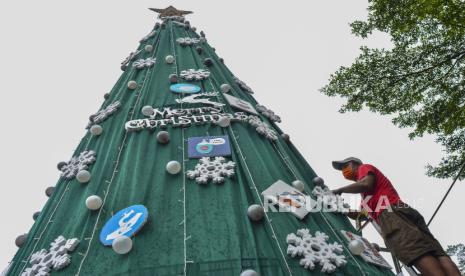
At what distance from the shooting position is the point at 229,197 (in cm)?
368

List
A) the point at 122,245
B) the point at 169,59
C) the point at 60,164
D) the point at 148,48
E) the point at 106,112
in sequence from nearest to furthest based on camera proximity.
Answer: the point at 122,245 < the point at 60,164 < the point at 106,112 < the point at 169,59 < the point at 148,48

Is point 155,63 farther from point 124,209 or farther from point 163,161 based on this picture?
point 124,209

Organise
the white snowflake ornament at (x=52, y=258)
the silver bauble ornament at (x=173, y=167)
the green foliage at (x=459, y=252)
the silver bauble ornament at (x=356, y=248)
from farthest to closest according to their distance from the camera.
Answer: the green foliage at (x=459, y=252)
the silver bauble ornament at (x=173, y=167)
the silver bauble ornament at (x=356, y=248)
the white snowflake ornament at (x=52, y=258)

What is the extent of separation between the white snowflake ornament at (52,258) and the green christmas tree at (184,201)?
0.01 meters

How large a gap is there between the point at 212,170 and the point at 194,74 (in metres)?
2.42

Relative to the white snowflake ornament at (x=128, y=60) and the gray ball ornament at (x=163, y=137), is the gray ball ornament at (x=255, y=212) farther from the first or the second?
the white snowflake ornament at (x=128, y=60)

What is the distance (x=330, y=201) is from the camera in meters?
4.38

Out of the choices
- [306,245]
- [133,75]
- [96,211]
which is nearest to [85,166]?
[96,211]

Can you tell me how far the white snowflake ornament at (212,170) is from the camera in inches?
151

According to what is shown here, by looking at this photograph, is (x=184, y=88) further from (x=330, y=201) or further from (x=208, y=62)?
(x=330, y=201)

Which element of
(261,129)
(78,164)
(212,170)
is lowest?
(212,170)

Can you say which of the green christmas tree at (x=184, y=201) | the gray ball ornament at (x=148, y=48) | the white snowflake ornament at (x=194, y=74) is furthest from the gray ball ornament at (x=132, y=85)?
the gray ball ornament at (x=148, y=48)

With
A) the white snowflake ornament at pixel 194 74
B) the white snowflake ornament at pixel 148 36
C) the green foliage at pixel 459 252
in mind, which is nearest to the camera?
the white snowflake ornament at pixel 194 74

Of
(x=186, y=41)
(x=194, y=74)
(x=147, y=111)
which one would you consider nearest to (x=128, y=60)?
(x=186, y=41)
